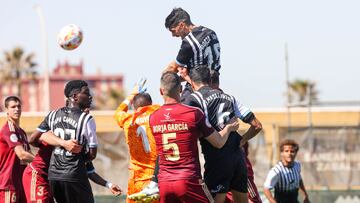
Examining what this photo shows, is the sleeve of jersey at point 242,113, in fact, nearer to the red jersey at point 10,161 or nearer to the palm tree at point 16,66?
the red jersey at point 10,161

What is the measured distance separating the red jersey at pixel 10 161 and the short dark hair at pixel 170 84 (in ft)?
11.2

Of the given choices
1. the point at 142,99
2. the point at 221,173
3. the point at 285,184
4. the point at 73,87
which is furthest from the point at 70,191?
the point at 285,184

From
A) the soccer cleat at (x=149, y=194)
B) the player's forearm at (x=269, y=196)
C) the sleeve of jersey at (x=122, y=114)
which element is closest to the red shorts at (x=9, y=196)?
the sleeve of jersey at (x=122, y=114)

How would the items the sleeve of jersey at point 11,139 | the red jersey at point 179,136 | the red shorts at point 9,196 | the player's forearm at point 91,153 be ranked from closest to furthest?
the red jersey at point 179,136 < the player's forearm at point 91,153 < the sleeve of jersey at point 11,139 < the red shorts at point 9,196

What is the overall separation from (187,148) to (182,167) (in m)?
0.22

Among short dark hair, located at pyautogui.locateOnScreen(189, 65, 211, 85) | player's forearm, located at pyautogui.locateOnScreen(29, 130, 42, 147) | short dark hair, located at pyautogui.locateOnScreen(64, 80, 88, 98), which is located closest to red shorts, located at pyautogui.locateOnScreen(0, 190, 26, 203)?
player's forearm, located at pyautogui.locateOnScreen(29, 130, 42, 147)

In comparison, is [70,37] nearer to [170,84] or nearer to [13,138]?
[13,138]

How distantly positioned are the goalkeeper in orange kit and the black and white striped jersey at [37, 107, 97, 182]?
1.24 metres

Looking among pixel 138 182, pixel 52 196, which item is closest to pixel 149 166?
pixel 138 182

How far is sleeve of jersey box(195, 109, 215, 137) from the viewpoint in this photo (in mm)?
11750

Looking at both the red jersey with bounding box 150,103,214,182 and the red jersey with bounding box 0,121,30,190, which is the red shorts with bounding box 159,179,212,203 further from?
the red jersey with bounding box 0,121,30,190

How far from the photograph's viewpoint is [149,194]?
511 inches

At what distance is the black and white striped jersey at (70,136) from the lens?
13039 millimetres

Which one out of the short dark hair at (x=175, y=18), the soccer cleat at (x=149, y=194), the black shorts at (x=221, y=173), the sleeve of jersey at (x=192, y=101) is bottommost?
the soccer cleat at (x=149, y=194)
